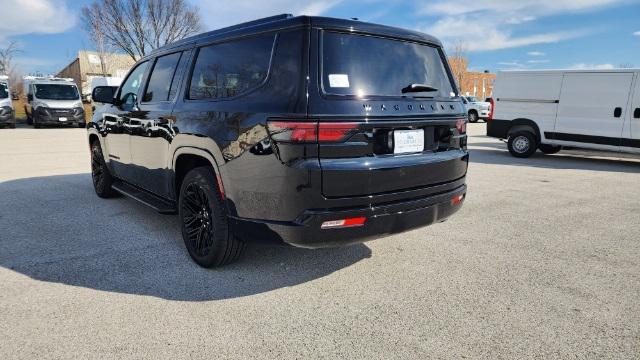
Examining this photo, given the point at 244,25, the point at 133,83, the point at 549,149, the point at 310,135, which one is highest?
the point at 244,25

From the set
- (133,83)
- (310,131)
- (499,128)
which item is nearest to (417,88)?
(310,131)

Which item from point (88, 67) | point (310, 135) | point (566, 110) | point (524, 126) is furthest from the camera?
point (88, 67)

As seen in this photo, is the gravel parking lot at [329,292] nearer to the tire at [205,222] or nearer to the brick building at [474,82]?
the tire at [205,222]

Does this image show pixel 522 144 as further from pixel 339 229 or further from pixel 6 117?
pixel 6 117

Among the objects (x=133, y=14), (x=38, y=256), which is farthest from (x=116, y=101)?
(x=133, y=14)

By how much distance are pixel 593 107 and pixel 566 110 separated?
0.55 m

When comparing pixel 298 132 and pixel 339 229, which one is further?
pixel 339 229

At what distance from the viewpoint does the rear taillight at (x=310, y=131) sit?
261cm

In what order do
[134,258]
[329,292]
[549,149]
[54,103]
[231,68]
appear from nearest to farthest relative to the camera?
1. [329,292]
2. [231,68]
3. [134,258]
4. [549,149]
5. [54,103]

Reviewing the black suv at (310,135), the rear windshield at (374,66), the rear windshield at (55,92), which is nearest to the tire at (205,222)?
the black suv at (310,135)

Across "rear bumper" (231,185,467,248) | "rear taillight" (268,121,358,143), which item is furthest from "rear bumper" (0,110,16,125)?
"rear taillight" (268,121,358,143)

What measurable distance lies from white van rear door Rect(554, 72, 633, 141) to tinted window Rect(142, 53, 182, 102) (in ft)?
30.1

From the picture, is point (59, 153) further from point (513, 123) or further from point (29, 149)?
point (513, 123)

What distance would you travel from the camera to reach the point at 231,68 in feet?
10.6
